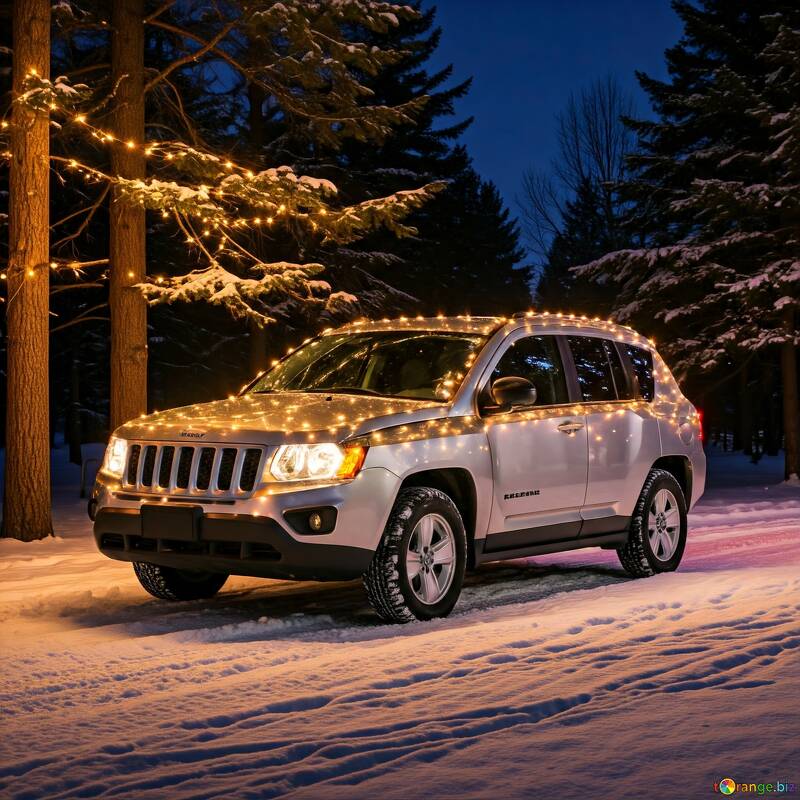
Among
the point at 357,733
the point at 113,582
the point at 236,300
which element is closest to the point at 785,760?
the point at 357,733

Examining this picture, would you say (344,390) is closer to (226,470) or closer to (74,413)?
(226,470)

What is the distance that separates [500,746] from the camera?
5.14 metres

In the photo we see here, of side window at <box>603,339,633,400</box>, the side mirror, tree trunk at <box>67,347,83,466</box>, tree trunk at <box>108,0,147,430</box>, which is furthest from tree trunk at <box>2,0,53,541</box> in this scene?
tree trunk at <box>67,347,83,466</box>

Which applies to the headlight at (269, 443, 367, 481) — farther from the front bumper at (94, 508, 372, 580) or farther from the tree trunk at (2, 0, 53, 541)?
the tree trunk at (2, 0, 53, 541)

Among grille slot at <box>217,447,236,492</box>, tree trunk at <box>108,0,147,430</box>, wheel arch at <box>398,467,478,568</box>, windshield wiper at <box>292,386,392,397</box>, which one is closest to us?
grille slot at <box>217,447,236,492</box>

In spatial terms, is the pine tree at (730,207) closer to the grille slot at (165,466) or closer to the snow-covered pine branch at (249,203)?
the snow-covered pine branch at (249,203)

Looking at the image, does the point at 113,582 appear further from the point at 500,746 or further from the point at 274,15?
the point at 274,15

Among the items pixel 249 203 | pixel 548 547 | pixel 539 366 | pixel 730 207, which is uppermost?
pixel 730 207

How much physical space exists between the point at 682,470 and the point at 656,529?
786 mm

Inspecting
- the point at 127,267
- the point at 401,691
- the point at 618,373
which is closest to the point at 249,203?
the point at 127,267

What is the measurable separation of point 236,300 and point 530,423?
6312 mm

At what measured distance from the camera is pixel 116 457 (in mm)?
8547

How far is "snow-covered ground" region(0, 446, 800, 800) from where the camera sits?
15.7ft

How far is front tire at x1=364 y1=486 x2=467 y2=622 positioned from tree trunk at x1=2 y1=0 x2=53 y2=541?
696 cm
